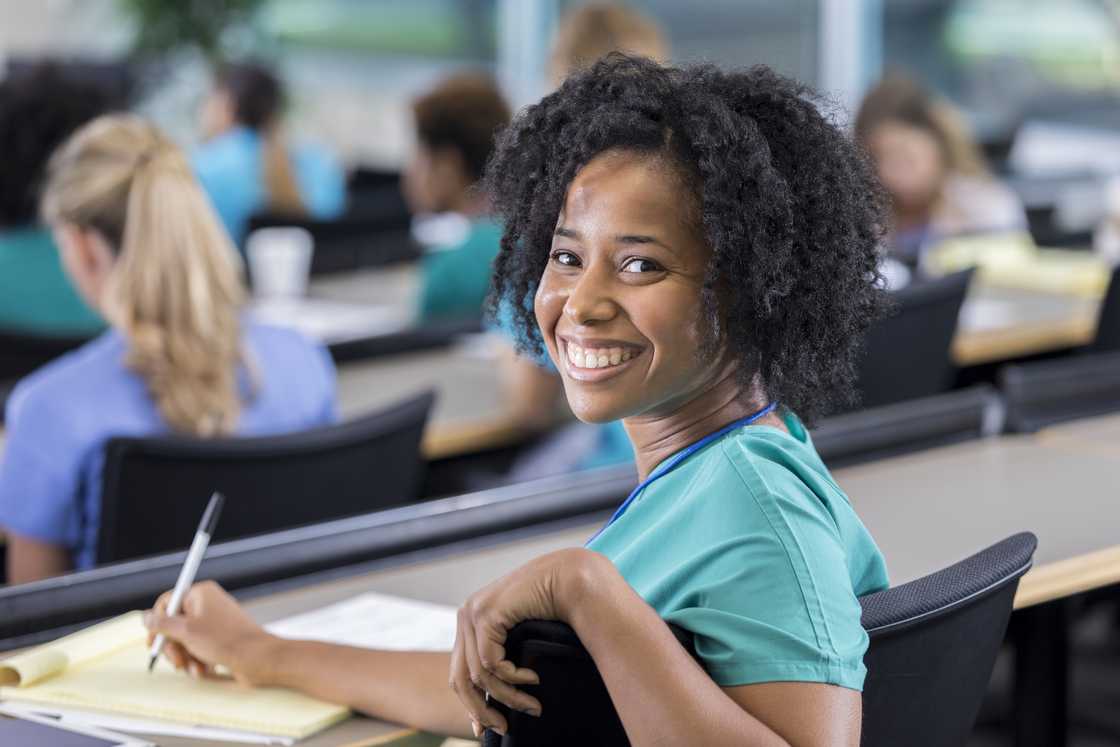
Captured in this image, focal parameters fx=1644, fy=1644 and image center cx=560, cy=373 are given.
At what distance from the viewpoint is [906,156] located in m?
4.17

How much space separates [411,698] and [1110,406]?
1.51 meters

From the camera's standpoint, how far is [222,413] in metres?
2.36

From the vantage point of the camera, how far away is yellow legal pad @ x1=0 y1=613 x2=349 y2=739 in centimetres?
136

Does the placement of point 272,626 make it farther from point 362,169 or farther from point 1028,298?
point 362,169

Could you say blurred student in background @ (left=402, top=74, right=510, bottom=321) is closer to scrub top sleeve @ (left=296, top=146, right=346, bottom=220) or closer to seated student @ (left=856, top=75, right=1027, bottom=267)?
seated student @ (left=856, top=75, right=1027, bottom=267)

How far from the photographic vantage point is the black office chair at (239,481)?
2027 millimetres

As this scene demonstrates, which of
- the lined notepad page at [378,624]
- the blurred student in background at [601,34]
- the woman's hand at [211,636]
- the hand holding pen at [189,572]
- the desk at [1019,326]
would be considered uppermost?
the blurred student in background at [601,34]

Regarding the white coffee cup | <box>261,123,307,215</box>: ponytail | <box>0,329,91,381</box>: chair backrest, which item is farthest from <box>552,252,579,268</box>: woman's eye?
<box>261,123,307,215</box>: ponytail

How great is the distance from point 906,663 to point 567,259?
38 cm

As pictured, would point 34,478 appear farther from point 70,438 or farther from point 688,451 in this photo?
point 688,451

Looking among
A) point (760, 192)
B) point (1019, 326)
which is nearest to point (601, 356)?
point (760, 192)

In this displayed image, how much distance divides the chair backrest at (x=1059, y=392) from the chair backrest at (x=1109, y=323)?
597mm

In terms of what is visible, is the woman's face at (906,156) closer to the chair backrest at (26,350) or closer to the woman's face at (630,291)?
the chair backrest at (26,350)

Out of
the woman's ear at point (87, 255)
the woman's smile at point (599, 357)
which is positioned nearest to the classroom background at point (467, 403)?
the woman's ear at point (87, 255)
